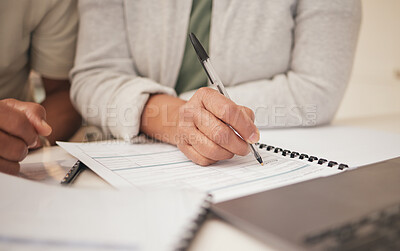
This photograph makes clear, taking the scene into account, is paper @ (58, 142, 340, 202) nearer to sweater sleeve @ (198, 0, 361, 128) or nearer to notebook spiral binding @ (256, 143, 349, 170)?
notebook spiral binding @ (256, 143, 349, 170)

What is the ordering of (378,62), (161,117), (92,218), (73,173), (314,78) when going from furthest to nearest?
(378,62) → (314,78) → (161,117) → (73,173) → (92,218)

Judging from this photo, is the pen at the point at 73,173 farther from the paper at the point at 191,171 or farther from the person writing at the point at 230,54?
the person writing at the point at 230,54

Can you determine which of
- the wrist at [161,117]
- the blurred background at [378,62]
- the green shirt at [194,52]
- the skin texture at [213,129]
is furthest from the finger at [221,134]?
the blurred background at [378,62]

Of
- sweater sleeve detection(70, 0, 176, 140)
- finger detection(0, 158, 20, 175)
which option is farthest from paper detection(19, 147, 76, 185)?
sweater sleeve detection(70, 0, 176, 140)

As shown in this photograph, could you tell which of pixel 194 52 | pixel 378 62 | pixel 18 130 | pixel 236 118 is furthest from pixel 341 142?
pixel 378 62

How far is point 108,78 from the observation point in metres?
0.60

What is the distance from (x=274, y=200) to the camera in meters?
0.24

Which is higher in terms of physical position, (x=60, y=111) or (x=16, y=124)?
(x=16, y=124)

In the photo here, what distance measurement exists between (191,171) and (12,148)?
0.71ft

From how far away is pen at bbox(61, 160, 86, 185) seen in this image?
0.31 meters

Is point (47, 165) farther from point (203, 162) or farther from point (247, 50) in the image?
point (247, 50)

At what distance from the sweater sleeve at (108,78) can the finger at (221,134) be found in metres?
0.18

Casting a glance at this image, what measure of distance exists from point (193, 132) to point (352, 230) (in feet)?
0.79

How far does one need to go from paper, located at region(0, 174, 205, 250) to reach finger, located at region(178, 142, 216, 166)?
0.43 ft
